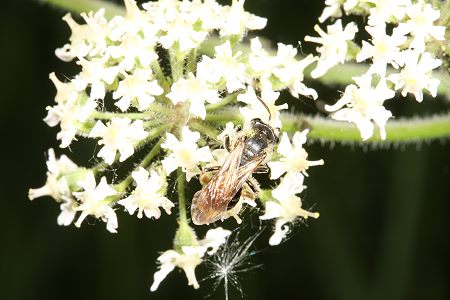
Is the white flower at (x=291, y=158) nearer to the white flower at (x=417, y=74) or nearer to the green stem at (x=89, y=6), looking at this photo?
the white flower at (x=417, y=74)

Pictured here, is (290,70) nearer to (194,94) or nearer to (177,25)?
(194,94)

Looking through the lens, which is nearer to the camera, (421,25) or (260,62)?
(421,25)

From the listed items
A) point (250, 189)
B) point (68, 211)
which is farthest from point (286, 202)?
point (68, 211)

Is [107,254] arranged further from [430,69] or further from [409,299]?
[430,69]

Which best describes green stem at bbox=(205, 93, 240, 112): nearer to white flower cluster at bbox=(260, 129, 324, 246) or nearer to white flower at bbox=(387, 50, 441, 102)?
white flower cluster at bbox=(260, 129, 324, 246)

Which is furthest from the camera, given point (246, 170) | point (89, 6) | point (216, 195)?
point (89, 6)

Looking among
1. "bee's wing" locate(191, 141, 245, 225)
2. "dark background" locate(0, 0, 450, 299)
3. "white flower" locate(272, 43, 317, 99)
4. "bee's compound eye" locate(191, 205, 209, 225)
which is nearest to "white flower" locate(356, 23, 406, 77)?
"white flower" locate(272, 43, 317, 99)
